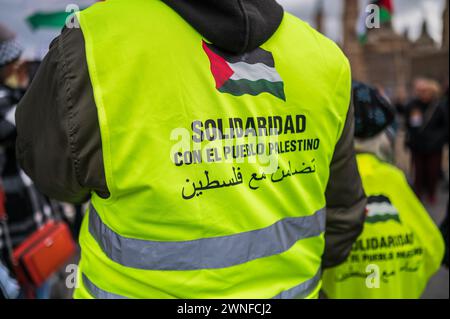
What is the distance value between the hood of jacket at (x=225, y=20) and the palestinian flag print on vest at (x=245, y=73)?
0.08 feet

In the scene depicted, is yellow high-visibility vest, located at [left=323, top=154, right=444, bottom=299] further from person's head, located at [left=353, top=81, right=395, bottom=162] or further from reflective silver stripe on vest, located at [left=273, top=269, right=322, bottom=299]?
reflective silver stripe on vest, located at [left=273, top=269, right=322, bottom=299]

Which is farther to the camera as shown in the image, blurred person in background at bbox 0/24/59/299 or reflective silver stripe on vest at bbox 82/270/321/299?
blurred person in background at bbox 0/24/59/299

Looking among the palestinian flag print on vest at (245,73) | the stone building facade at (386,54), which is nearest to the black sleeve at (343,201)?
the palestinian flag print on vest at (245,73)

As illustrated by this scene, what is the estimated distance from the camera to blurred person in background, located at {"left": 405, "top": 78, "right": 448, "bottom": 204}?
6172mm

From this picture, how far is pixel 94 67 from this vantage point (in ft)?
3.31

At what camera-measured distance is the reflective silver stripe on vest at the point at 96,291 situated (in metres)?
1.14

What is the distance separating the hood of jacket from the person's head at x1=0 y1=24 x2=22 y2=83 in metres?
1.91

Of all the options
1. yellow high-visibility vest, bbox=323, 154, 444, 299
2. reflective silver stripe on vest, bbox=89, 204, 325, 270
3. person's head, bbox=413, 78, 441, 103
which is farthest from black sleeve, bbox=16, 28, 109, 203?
person's head, bbox=413, 78, 441, 103

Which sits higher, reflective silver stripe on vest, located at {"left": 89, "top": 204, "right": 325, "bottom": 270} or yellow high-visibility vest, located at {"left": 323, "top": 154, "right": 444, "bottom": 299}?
reflective silver stripe on vest, located at {"left": 89, "top": 204, "right": 325, "bottom": 270}

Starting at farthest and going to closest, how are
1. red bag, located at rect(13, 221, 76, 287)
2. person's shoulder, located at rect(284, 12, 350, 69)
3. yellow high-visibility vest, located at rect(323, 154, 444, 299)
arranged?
red bag, located at rect(13, 221, 76, 287), yellow high-visibility vest, located at rect(323, 154, 444, 299), person's shoulder, located at rect(284, 12, 350, 69)

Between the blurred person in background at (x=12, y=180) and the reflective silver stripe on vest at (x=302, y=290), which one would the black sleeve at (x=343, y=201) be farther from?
the blurred person in background at (x=12, y=180)

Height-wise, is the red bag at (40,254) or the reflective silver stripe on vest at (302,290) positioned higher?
the reflective silver stripe on vest at (302,290)

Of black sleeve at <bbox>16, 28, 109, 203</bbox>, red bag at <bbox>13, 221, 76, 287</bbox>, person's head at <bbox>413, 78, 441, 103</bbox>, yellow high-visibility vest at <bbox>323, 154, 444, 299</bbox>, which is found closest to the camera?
black sleeve at <bbox>16, 28, 109, 203</bbox>
